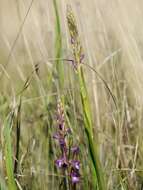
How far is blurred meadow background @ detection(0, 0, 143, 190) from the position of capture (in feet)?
4.52

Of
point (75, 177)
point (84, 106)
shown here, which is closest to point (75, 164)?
point (75, 177)

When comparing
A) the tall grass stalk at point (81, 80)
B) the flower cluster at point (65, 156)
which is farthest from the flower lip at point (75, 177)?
the tall grass stalk at point (81, 80)

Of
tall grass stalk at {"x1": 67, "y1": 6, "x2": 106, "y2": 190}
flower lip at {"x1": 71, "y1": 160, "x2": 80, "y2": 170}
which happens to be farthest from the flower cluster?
tall grass stalk at {"x1": 67, "y1": 6, "x2": 106, "y2": 190}

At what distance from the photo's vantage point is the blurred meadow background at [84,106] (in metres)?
1.38

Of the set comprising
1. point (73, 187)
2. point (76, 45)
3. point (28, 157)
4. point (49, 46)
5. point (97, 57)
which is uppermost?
point (49, 46)

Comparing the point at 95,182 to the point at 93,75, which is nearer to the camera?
the point at 95,182

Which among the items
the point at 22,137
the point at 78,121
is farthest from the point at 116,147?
the point at 22,137

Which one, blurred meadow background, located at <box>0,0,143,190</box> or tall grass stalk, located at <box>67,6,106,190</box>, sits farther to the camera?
blurred meadow background, located at <box>0,0,143,190</box>

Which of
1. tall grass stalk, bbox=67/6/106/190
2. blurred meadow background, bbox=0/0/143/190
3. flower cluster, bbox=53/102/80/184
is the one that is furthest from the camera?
blurred meadow background, bbox=0/0/143/190

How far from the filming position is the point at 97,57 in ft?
7.34

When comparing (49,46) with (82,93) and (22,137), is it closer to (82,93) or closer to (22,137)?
(22,137)

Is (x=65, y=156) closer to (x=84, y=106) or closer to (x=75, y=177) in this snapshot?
(x=75, y=177)

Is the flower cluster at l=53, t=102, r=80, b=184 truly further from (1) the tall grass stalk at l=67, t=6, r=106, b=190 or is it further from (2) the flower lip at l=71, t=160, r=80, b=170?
(1) the tall grass stalk at l=67, t=6, r=106, b=190

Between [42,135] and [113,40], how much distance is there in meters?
0.74
